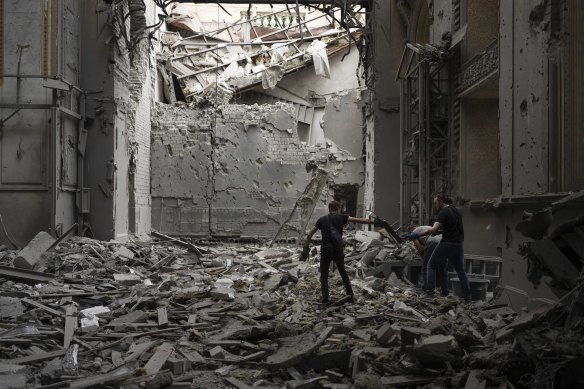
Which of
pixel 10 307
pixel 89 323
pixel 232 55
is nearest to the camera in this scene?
pixel 89 323

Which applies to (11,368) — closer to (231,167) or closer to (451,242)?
(451,242)

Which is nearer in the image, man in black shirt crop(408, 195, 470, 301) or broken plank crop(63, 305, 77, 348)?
broken plank crop(63, 305, 77, 348)

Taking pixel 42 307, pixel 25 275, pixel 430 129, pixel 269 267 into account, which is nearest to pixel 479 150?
pixel 430 129

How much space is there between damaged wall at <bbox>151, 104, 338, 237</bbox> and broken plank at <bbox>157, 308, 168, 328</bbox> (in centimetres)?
1423

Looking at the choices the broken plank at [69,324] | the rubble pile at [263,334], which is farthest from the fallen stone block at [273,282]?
the broken plank at [69,324]

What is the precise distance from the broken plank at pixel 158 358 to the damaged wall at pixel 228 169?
52.2 feet

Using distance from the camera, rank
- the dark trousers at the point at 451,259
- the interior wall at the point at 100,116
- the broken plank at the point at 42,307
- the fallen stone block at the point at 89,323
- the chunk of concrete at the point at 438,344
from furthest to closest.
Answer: the interior wall at the point at 100,116, the dark trousers at the point at 451,259, the broken plank at the point at 42,307, the fallen stone block at the point at 89,323, the chunk of concrete at the point at 438,344

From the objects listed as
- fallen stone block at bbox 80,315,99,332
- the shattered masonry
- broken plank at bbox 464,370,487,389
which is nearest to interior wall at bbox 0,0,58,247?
fallen stone block at bbox 80,315,99,332

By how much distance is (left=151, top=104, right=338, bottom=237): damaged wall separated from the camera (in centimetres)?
2219

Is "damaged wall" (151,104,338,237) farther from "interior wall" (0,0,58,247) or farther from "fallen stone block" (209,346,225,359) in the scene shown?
"fallen stone block" (209,346,225,359)

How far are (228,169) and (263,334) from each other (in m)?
15.8

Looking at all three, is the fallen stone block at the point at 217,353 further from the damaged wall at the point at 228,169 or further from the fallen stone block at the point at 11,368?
the damaged wall at the point at 228,169

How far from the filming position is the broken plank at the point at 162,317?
7.47m

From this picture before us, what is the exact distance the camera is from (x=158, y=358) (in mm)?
5879
